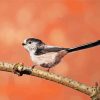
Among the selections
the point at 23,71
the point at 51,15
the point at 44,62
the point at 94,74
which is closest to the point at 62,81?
the point at 23,71

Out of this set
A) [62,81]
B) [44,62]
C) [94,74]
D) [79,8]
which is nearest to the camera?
[62,81]

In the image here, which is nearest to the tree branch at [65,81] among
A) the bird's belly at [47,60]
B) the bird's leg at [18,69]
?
the bird's leg at [18,69]

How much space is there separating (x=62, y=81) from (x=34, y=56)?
0.25 metres

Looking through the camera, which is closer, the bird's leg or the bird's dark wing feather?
the bird's leg

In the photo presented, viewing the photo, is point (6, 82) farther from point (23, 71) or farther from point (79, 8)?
point (23, 71)

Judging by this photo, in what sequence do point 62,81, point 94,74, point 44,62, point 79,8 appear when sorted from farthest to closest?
1. point 79,8
2. point 94,74
3. point 44,62
4. point 62,81

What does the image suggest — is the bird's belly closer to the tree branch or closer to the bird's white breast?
the bird's white breast

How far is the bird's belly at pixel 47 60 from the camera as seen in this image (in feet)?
2.54

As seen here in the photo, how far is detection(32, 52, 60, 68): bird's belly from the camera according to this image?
2.54 feet

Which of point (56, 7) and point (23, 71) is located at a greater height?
point (56, 7)

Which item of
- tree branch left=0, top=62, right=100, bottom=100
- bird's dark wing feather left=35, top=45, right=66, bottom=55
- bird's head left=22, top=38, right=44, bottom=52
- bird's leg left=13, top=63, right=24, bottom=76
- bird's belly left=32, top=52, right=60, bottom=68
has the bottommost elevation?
tree branch left=0, top=62, right=100, bottom=100

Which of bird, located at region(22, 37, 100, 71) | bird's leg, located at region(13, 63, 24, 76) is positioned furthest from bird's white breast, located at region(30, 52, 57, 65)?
bird's leg, located at region(13, 63, 24, 76)

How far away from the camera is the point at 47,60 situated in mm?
788

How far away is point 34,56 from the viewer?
0.82 m
